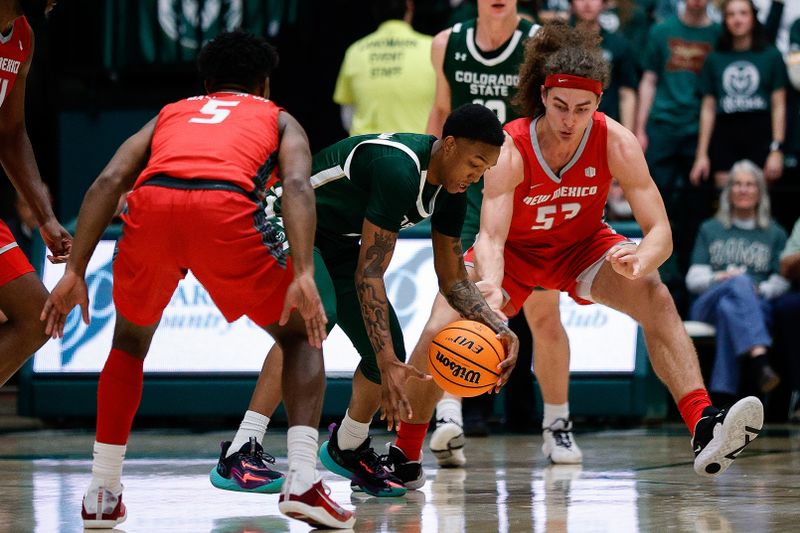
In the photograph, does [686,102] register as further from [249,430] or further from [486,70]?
[249,430]

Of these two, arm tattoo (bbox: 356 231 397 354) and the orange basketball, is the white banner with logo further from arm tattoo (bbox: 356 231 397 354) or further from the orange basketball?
arm tattoo (bbox: 356 231 397 354)

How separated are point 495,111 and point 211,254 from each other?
3.47 m

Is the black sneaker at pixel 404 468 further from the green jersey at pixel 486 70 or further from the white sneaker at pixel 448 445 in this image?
the green jersey at pixel 486 70

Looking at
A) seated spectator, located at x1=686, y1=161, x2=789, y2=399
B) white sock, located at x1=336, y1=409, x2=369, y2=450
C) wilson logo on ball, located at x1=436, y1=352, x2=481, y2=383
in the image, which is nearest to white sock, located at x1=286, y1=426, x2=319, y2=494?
wilson logo on ball, located at x1=436, y1=352, x2=481, y2=383

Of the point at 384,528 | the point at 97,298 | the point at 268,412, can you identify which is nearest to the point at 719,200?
the point at 97,298

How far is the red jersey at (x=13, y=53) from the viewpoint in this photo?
5664mm

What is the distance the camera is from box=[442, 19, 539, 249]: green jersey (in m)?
7.70

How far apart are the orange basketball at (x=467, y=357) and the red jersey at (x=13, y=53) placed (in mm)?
2170

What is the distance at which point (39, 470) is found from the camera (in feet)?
22.1

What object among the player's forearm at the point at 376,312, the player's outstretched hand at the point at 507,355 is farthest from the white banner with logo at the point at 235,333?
the player's forearm at the point at 376,312

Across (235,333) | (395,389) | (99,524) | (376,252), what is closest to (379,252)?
(376,252)

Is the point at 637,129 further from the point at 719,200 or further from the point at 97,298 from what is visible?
the point at 97,298

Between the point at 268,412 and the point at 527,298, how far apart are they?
1.88m

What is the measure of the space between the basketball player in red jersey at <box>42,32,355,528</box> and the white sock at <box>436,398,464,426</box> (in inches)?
96.2
